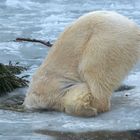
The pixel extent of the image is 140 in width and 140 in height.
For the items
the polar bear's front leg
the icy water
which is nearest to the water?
the icy water

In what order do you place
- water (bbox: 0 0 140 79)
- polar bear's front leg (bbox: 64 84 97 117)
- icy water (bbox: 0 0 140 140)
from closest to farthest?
icy water (bbox: 0 0 140 140), polar bear's front leg (bbox: 64 84 97 117), water (bbox: 0 0 140 79)

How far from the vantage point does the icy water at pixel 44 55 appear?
495 cm

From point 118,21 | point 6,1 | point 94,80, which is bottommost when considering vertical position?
point 6,1

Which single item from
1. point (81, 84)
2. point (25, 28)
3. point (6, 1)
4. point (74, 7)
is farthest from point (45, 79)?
point (6, 1)

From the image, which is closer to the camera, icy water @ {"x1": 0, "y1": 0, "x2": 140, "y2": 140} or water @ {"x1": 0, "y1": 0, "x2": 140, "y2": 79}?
icy water @ {"x1": 0, "y1": 0, "x2": 140, "y2": 140}

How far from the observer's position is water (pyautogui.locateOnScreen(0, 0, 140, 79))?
9742 millimetres

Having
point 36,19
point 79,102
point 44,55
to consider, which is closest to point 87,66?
point 79,102

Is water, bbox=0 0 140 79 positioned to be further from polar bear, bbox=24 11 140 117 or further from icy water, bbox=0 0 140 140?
polar bear, bbox=24 11 140 117

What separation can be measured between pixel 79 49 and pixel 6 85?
1.47 m

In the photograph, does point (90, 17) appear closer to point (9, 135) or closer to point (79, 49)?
point (79, 49)

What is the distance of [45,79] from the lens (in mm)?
5762

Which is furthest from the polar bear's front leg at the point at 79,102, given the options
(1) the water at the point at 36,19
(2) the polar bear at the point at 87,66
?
(1) the water at the point at 36,19

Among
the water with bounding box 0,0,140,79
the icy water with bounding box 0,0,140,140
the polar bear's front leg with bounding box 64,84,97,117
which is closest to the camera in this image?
the icy water with bounding box 0,0,140,140

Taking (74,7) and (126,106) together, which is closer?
(126,106)
